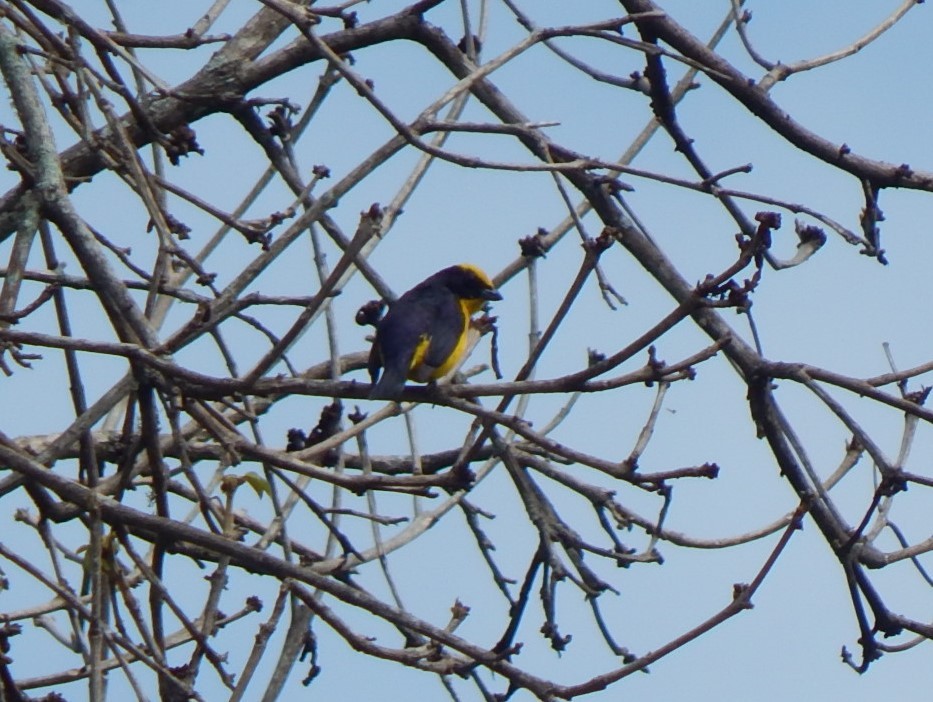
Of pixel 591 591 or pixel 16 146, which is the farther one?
pixel 16 146

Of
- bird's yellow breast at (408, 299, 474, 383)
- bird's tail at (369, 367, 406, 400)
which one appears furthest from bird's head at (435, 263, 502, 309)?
bird's tail at (369, 367, 406, 400)

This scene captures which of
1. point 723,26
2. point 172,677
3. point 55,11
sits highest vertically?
point 723,26

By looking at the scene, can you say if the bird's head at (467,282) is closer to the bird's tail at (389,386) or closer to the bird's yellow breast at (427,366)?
the bird's yellow breast at (427,366)

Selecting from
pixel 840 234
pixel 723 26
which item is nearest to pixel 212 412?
pixel 840 234

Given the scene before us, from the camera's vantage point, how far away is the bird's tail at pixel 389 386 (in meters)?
3.53

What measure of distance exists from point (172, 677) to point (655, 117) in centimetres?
213

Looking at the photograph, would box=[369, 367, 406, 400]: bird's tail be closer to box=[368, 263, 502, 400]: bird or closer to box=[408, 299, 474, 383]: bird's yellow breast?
box=[368, 263, 502, 400]: bird

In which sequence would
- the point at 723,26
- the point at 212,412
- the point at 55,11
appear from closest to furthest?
the point at 212,412, the point at 55,11, the point at 723,26

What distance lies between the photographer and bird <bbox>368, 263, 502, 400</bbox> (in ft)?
14.4

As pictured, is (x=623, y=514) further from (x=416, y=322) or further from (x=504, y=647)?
(x=416, y=322)

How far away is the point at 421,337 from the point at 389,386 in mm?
1013

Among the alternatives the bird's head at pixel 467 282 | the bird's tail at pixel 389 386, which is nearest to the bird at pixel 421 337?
the bird's tail at pixel 389 386

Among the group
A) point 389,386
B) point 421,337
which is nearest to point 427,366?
point 421,337

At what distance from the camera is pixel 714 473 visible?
318 cm
